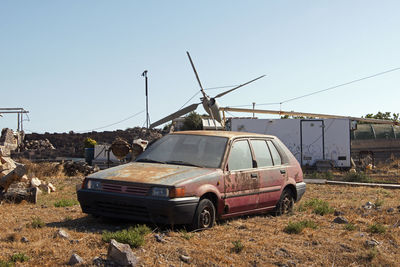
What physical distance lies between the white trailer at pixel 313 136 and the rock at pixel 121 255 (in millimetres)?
23215

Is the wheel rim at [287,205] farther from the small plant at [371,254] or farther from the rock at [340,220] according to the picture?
the small plant at [371,254]

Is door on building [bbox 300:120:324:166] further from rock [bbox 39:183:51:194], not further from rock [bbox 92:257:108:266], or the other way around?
rock [bbox 92:257:108:266]

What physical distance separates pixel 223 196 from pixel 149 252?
6.50 feet

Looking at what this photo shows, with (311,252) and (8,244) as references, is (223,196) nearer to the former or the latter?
(311,252)

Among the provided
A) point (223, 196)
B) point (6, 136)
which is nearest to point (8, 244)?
point (223, 196)

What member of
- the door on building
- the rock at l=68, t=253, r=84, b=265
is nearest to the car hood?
the rock at l=68, t=253, r=84, b=265

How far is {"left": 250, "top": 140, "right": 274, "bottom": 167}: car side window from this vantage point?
8117mm

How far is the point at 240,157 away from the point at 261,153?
2.30ft

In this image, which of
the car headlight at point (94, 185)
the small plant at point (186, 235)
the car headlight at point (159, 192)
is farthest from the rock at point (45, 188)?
the small plant at point (186, 235)

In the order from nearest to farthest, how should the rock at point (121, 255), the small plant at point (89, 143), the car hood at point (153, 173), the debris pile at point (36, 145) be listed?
the rock at point (121, 255) < the car hood at point (153, 173) < the small plant at point (89, 143) < the debris pile at point (36, 145)

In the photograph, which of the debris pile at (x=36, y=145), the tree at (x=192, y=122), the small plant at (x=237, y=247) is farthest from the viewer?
the tree at (x=192, y=122)

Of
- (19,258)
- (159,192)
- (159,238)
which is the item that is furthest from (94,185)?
(19,258)

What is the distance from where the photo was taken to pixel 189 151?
7.57 m

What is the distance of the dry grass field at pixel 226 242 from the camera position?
5.20 metres
